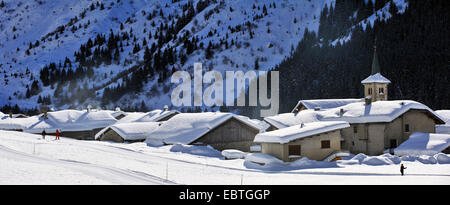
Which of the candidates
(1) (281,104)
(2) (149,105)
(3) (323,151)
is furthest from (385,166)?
(2) (149,105)

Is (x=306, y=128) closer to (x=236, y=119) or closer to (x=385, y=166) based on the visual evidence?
(x=385, y=166)

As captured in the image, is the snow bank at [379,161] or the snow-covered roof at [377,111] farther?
the snow-covered roof at [377,111]

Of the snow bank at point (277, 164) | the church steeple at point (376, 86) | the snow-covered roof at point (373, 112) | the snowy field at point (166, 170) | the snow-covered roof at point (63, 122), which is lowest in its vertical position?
the snow bank at point (277, 164)

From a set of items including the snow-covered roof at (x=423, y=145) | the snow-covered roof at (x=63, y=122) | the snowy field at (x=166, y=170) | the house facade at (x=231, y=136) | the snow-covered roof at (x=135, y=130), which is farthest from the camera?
the snow-covered roof at (x=63, y=122)

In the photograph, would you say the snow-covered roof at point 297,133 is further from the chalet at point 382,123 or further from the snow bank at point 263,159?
the chalet at point 382,123

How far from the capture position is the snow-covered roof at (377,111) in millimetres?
46069

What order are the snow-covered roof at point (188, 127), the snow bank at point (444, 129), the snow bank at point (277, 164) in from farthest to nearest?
the snow bank at point (444, 129), the snow-covered roof at point (188, 127), the snow bank at point (277, 164)

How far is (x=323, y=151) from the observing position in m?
39.9

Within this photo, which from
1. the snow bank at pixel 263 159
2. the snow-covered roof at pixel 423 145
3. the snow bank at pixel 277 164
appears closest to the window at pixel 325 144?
the snow bank at pixel 277 164

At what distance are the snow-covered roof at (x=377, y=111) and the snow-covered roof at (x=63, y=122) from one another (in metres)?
40.3

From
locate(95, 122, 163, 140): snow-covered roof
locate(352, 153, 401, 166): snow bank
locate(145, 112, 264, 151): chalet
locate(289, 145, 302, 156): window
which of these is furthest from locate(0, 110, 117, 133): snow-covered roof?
locate(352, 153, 401, 166): snow bank

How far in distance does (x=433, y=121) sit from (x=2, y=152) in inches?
1635

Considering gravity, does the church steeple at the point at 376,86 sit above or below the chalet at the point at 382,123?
above
